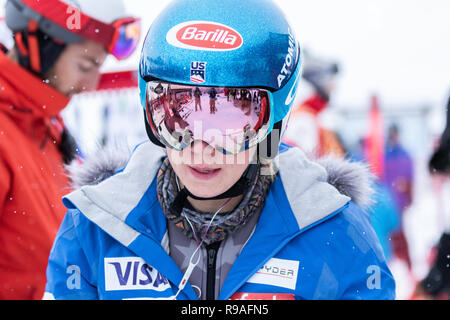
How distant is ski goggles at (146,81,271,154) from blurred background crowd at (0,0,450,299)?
51 cm

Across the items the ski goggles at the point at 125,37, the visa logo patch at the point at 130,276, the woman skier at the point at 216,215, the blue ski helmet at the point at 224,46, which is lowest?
the visa logo patch at the point at 130,276

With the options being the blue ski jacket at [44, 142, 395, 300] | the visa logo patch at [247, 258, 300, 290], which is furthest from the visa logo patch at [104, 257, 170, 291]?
the visa logo patch at [247, 258, 300, 290]

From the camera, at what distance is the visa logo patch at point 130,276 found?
153 cm

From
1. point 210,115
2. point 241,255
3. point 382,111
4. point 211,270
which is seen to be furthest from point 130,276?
point 382,111

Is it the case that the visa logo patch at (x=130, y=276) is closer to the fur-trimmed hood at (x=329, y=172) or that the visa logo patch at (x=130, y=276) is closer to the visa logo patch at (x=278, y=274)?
the visa logo patch at (x=278, y=274)

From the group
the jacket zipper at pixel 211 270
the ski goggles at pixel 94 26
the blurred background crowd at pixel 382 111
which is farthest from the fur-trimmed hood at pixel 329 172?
the ski goggles at pixel 94 26

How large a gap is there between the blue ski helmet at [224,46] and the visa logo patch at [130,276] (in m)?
0.58

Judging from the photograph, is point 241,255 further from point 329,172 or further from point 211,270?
point 329,172

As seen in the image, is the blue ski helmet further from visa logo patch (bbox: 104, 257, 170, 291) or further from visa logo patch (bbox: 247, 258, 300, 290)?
visa logo patch (bbox: 104, 257, 170, 291)

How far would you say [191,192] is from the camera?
1568 mm

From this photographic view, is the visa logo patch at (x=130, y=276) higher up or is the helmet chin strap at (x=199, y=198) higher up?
the helmet chin strap at (x=199, y=198)

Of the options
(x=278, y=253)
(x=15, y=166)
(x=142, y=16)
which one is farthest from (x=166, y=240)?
(x=142, y=16)

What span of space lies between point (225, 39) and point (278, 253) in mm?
753

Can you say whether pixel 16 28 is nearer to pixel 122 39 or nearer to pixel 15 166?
pixel 122 39
